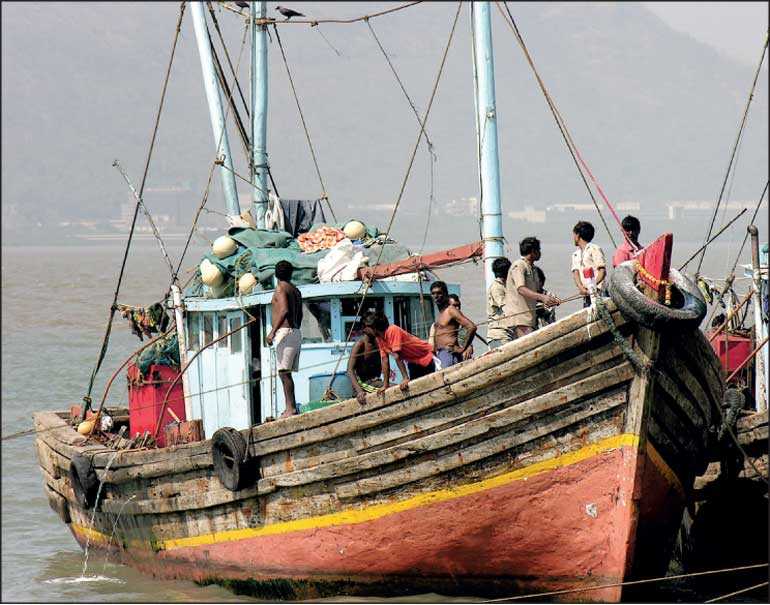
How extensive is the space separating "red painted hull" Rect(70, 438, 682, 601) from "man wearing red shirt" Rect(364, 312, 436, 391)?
4.11 feet

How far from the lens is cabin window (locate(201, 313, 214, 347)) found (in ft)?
A: 46.9

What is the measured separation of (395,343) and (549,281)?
2452 cm

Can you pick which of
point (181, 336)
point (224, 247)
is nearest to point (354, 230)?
point (224, 247)

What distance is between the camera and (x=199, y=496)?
42.4 ft

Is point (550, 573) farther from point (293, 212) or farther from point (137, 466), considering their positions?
point (293, 212)

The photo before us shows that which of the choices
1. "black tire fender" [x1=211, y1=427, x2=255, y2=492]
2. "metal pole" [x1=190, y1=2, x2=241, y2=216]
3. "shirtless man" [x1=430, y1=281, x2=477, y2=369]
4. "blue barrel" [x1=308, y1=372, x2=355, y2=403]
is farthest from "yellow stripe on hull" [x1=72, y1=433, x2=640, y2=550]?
"metal pole" [x1=190, y1=2, x2=241, y2=216]

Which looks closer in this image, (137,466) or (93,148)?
(137,466)

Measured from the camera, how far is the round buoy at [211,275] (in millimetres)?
13891

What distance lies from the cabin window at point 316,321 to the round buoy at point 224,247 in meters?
1.43

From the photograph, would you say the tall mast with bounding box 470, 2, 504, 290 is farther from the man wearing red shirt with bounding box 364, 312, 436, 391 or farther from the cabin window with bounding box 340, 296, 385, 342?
the cabin window with bounding box 340, 296, 385, 342

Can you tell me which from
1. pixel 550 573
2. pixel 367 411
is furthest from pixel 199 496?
pixel 550 573

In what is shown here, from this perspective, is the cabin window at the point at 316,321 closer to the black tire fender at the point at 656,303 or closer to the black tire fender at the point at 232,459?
the black tire fender at the point at 232,459

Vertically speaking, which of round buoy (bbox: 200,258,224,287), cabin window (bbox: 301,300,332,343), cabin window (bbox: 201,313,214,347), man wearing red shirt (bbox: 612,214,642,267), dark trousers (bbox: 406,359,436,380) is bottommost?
cabin window (bbox: 201,313,214,347)

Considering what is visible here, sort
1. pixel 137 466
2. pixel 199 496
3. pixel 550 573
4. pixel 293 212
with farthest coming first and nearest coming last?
1. pixel 293 212
2. pixel 137 466
3. pixel 199 496
4. pixel 550 573
